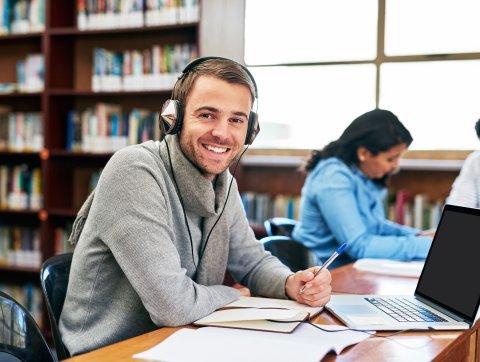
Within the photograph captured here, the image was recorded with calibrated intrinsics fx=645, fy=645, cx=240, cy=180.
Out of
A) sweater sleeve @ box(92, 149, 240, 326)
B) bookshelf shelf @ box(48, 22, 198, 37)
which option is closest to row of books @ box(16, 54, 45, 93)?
bookshelf shelf @ box(48, 22, 198, 37)

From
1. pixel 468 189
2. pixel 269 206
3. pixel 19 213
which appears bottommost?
pixel 19 213

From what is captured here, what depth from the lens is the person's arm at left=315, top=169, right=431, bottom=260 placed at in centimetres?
246

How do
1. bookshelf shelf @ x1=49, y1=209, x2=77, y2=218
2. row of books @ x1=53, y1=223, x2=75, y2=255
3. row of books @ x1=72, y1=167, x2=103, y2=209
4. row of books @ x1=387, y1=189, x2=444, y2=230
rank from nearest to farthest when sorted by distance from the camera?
1. row of books @ x1=387, y1=189, x2=444, y2=230
2. bookshelf shelf @ x1=49, y1=209, x2=77, y2=218
3. row of books @ x1=53, y1=223, x2=75, y2=255
4. row of books @ x1=72, y1=167, x2=103, y2=209

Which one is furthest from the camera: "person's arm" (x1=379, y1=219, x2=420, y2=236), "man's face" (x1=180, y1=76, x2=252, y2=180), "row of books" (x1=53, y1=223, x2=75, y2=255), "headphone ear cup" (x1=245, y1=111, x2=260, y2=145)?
"row of books" (x1=53, y1=223, x2=75, y2=255)

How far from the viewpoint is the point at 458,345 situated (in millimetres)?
1272

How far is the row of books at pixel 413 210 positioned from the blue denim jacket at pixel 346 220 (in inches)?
33.5

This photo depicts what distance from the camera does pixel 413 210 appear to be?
12.0 ft

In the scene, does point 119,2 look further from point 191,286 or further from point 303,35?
point 191,286

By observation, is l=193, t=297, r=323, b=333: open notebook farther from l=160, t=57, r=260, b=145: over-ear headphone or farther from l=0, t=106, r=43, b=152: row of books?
l=0, t=106, r=43, b=152: row of books

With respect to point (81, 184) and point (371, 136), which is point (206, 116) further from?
point (81, 184)

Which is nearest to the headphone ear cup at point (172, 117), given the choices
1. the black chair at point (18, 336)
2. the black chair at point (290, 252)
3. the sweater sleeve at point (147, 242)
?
the sweater sleeve at point (147, 242)

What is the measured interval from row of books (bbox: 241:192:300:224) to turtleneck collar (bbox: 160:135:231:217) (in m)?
2.32

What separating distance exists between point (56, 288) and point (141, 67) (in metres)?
2.52

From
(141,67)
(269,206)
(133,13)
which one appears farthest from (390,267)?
(133,13)
